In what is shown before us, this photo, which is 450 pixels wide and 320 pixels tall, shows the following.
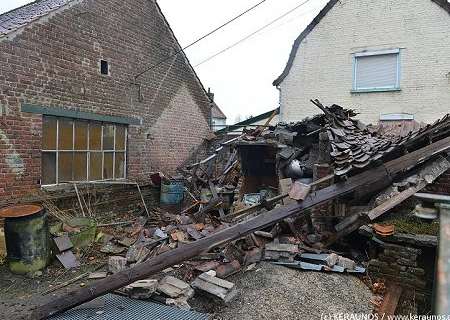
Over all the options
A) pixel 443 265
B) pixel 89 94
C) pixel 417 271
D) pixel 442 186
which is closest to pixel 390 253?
pixel 417 271

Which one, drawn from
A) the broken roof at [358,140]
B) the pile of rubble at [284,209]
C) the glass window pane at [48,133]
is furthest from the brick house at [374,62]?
Answer: the glass window pane at [48,133]

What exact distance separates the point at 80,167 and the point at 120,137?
150 cm

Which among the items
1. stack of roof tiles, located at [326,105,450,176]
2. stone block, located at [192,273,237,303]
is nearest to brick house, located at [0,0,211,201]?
stone block, located at [192,273,237,303]

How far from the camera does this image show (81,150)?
7719mm

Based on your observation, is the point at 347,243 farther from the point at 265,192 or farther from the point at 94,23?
the point at 94,23

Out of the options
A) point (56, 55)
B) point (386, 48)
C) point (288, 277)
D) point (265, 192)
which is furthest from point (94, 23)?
point (386, 48)

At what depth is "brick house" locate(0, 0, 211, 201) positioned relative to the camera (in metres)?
6.35

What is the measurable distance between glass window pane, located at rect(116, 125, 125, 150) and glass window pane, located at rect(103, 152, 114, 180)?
34 centimetres

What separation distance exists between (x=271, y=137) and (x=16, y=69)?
589cm

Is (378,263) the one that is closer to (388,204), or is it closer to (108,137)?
(388,204)

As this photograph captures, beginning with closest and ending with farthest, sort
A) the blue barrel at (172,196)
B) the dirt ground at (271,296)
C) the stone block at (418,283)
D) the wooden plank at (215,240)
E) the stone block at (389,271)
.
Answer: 1. the wooden plank at (215,240)
2. the dirt ground at (271,296)
3. the stone block at (418,283)
4. the stone block at (389,271)
5. the blue barrel at (172,196)

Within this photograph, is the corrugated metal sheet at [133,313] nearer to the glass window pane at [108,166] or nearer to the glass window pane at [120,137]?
the glass window pane at [108,166]

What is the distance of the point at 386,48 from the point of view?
11305mm

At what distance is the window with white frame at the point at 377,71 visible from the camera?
441 inches
